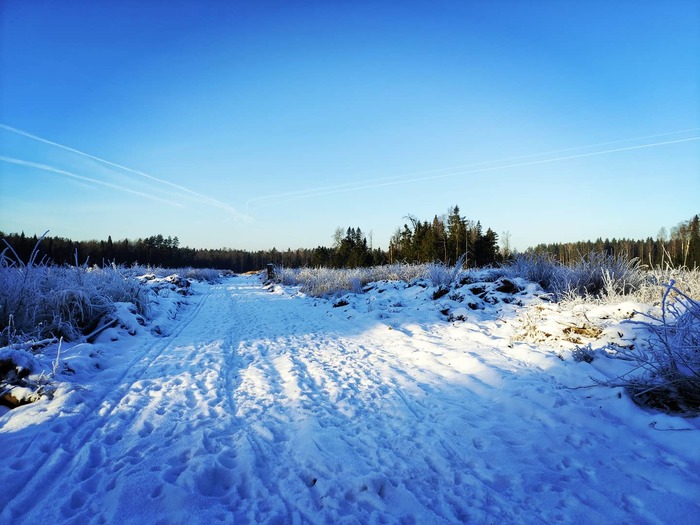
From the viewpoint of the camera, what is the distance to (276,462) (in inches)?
98.9

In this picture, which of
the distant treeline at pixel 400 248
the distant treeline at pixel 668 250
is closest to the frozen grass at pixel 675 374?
the distant treeline at pixel 668 250

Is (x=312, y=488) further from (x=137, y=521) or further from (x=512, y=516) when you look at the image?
(x=512, y=516)

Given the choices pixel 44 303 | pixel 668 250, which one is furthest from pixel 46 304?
pixel 668 250

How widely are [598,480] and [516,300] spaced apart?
598 cm

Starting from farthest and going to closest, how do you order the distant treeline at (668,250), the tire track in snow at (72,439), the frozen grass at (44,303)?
the distant treeline at (668,250)
the frozen grass at (44,303)
the tire track in snow at (72,439)

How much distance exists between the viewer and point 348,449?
2691 mm

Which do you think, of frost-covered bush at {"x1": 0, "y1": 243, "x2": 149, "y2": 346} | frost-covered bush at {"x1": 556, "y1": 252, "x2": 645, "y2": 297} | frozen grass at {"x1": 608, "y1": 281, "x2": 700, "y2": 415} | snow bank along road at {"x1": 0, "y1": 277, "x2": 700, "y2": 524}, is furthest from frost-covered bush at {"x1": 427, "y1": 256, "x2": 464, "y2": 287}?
frost-covered bush at {"x1": 0, "y1": 243, "x2": 149, "y2": 346}

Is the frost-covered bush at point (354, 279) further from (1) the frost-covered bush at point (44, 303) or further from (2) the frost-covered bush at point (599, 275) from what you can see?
(1) the frost-covered bush at point (44, 303)

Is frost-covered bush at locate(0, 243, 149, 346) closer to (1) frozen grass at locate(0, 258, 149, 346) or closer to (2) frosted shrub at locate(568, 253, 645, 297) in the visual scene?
(1) frozen grass at locate(0, 258, 149, 346)

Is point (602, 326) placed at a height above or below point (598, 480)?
above

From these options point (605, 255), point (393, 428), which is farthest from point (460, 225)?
point (393, 428)

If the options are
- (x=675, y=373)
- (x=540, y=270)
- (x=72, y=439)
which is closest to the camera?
(x=72, y=439)

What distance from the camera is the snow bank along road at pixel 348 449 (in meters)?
2.02

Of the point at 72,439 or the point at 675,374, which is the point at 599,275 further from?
the point at 72,439
